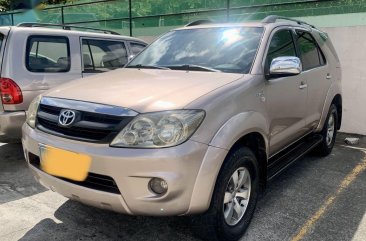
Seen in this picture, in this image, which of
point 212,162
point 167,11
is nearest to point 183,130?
point 212,162

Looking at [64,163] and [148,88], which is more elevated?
[148,88]

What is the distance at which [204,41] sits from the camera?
3.71 meters

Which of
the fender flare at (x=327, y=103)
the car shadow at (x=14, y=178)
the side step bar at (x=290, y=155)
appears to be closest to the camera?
the side step bar at (x=290, y=155)

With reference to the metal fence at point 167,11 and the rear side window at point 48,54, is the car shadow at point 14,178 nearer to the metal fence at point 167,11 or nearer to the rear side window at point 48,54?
the rear side window at point 48,54

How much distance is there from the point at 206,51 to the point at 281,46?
2.63 feet

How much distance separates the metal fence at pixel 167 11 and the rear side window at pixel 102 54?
2.75 meters

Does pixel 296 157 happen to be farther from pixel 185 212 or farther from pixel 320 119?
pixel 185 212

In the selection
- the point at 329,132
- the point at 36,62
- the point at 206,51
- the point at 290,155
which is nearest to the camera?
the point at 206,51

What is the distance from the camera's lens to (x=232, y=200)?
2.94m

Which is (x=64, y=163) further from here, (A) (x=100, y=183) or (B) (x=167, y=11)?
(B) (x=167, y=11)

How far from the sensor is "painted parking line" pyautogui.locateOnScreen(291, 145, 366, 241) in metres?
3.14

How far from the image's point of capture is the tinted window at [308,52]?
4.32 m

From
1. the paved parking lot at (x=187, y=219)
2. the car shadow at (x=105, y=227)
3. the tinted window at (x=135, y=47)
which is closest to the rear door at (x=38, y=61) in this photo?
the paved parking lot at (x=187, y=219)

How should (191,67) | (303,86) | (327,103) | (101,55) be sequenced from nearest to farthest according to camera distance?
(191,67) → (303,86) → (327,103) → (101,55)
